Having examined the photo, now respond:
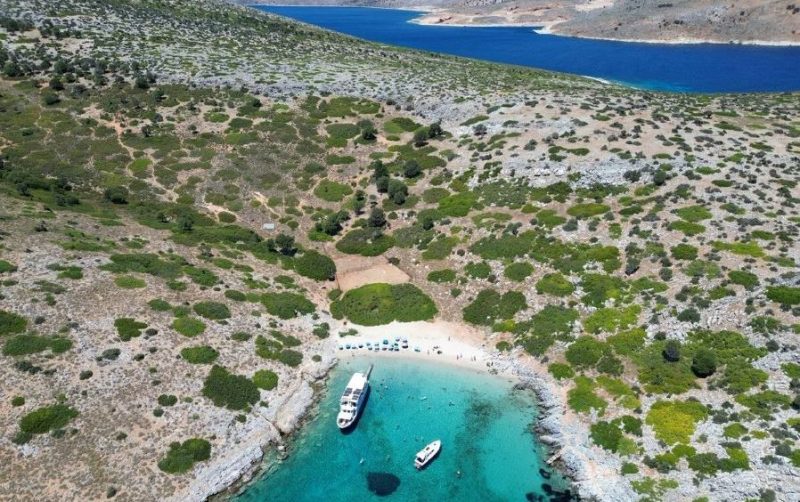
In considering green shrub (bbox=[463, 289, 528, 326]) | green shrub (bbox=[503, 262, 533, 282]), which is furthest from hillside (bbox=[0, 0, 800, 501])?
green shrub (bbox=[503, 262, 533, 282])

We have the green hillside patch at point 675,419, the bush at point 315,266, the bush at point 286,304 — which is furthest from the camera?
the bush at point 315,266

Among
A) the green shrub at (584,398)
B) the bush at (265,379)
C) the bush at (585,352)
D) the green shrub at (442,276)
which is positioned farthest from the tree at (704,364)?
the bush at (265,379)

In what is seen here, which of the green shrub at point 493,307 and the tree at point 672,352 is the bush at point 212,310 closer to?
the green shrub at point 493,307

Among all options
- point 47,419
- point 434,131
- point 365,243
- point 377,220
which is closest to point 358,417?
point 47,419

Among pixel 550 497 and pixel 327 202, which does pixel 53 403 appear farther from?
pixel 327 202

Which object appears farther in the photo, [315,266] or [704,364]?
[315,266]

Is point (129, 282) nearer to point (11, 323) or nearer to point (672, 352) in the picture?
point (11, 323)
